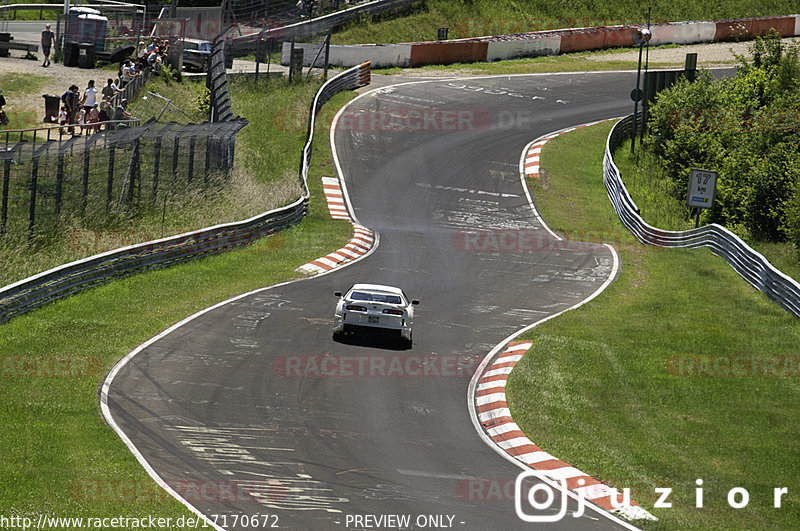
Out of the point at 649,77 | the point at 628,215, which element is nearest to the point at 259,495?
the point at 628,215

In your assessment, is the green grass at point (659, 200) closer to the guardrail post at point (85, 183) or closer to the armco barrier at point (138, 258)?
the armco barrier at point (138, 258)

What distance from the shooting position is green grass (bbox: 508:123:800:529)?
16.6 metres

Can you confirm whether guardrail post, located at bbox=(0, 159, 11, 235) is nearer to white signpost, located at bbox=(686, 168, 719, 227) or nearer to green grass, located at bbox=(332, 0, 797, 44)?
white signpost, located at bbox=(686, 168, 719, 227)

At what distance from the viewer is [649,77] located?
5225 cm

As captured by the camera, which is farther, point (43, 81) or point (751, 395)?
point (43, 81)

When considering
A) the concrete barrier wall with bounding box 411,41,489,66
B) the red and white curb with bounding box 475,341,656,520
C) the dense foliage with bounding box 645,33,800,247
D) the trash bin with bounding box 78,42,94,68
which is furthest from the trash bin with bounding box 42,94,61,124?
the concrete barrier wall with bounding box 411,41,489,66

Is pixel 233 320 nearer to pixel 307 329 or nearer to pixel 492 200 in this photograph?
pixel 307 329

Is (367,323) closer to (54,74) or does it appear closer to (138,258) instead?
(138,258)

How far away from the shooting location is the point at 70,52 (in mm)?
49062

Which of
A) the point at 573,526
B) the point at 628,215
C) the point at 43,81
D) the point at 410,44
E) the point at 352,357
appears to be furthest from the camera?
the point at 410,44

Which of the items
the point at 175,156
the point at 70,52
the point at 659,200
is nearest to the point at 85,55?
the point at 70,52

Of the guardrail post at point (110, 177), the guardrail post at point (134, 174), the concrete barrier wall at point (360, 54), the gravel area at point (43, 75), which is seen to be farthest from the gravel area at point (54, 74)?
the guardrail post at point (110, 177)

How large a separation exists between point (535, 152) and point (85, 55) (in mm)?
21601

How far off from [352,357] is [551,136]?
3213 centimetres
